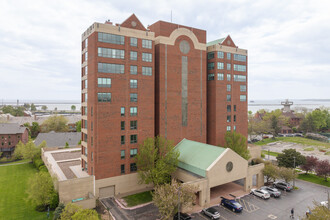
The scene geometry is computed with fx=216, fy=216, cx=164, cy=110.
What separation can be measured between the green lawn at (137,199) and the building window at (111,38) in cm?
2959

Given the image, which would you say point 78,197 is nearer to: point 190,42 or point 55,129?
point 190,42

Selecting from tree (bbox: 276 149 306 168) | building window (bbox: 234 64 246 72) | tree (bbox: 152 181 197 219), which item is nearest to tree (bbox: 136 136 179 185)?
tree (bbox: 152 181 197 219)

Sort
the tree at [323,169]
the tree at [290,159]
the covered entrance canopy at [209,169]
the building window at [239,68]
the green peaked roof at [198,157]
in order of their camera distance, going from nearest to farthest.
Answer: the covered entrance canopy at [209,169]
the green peaked roof at [198,157]
the tree at [323,169]
the tree at [290,159]
the building window at [239,68]

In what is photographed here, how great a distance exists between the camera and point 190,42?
170 feet

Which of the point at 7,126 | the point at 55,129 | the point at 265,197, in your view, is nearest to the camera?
the point at 265,197

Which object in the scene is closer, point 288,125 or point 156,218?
point 156,218

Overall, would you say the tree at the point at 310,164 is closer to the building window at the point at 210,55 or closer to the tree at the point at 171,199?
the building window at the point at 210,55

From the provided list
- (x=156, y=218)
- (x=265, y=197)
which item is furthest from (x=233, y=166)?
(x=156, y=218)

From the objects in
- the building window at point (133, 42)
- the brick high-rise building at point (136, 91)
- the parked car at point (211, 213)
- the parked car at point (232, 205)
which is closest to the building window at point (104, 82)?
the brick high-rise building at point (136, 91)

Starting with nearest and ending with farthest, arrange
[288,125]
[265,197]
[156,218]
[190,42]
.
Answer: [156,218]
[265,197]
[190,42]
[288,125]

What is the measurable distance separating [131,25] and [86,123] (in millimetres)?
21767

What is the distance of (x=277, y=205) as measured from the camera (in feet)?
123

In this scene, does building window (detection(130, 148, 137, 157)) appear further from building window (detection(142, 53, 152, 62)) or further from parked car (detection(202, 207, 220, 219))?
building window (detection(142, 53, 152, 62))

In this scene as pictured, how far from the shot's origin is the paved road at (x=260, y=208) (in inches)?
1330
